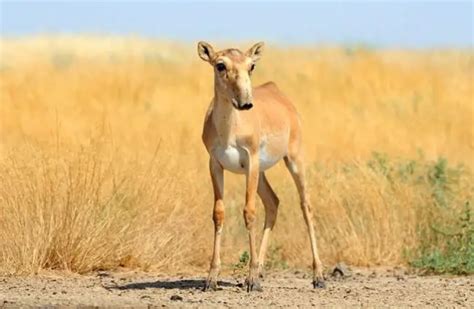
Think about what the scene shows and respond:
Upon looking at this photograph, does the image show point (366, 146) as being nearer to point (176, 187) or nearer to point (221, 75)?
point (176, 187)

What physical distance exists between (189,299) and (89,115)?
1122cm

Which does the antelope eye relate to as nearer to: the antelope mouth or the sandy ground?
the antelope mouth

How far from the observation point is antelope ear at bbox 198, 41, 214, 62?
11670mm

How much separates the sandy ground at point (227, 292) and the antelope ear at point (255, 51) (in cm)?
218

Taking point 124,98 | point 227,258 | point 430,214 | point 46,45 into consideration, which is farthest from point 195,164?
point 46,45

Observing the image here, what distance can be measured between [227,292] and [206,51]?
227 centimetres

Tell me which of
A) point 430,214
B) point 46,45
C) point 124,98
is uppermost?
point 46,45

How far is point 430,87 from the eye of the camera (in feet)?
88.2

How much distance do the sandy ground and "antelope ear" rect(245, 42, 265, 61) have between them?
2.18 meters

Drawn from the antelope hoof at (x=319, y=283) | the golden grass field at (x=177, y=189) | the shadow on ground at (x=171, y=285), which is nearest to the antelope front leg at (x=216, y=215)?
the shadow on ground at (x=171, y=285)

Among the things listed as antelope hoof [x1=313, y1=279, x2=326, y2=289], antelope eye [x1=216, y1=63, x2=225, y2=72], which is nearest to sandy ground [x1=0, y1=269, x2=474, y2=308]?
antelope hoof [x1=313, y1=279, x2=326, y2=289]

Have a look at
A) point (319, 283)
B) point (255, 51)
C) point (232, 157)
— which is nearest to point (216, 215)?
point (232, 157)

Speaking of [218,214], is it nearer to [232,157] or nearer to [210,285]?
[232,157]

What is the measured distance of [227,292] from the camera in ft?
37.7
